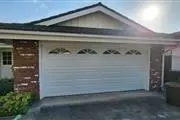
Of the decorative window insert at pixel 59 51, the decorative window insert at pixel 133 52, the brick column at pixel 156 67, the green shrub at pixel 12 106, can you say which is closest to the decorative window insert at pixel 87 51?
the decorative window insert at pixel 59 51

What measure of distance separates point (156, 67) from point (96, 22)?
3901mm

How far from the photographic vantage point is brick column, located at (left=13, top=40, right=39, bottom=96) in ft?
23.3

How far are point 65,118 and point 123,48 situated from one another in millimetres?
4771

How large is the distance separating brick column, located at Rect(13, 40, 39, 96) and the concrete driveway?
156 centimetres

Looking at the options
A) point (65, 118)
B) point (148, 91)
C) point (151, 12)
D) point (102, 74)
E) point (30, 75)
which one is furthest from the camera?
point (151, 12)

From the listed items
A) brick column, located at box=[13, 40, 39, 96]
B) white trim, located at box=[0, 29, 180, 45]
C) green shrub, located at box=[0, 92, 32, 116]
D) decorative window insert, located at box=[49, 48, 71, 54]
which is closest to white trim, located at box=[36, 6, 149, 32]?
decorative window insert, located at box=[49, 48, 71, 54]

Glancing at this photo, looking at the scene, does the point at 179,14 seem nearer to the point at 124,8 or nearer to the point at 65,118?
the point at 124,8

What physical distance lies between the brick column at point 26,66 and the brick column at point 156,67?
18.7 feet

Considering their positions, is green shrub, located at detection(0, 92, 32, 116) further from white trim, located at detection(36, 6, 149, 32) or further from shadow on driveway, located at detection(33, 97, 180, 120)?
white trim, located at detection(36, 6, 149, 32)

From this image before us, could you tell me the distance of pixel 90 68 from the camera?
8352 millimetres

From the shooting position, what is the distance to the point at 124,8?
11.8 meters

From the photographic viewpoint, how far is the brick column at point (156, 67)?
30.5ft

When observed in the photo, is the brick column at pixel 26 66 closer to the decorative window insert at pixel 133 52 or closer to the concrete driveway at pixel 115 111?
the concrete driveway at pixel 115 111

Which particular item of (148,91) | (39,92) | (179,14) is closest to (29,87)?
(39,92)
